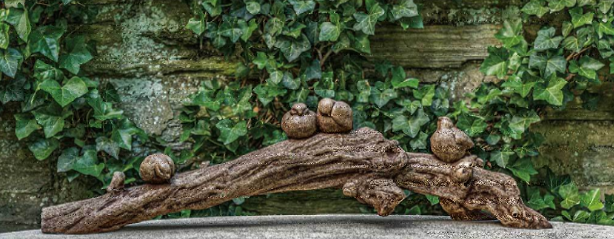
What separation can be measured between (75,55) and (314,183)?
1.15 meters

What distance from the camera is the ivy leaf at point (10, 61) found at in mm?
2385

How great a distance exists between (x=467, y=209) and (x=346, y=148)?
38 centimetres

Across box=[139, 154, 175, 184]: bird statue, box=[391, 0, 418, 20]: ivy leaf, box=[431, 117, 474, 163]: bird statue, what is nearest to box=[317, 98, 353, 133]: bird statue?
box=[431, 117, 474, 163]: bird statue

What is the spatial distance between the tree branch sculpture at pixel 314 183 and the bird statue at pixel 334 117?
0.02 metres

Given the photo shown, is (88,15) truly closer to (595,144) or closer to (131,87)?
(131,87)

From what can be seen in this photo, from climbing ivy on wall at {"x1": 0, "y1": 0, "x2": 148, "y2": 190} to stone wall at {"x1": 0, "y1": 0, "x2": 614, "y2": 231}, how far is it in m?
0.07

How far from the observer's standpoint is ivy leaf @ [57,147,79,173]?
98.2 inches

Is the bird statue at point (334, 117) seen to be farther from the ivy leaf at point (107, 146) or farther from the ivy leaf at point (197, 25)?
the ivy leaf at point (107, 146)

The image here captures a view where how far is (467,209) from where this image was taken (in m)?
1.87

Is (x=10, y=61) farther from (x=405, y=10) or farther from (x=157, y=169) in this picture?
(x=405, y=10)

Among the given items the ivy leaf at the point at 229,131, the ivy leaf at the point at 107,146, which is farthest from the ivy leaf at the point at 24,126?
the ivy leaf at the point at 229,131

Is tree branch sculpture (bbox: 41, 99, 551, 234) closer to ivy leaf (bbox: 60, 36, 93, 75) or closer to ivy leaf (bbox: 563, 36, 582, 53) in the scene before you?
ivy leaf (bbox: 60, 36, 93, 75)

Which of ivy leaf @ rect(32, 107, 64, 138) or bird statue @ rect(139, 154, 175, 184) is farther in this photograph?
ivy leaf @ rect(32, 107, 64, 138)

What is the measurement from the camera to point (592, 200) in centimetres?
256
